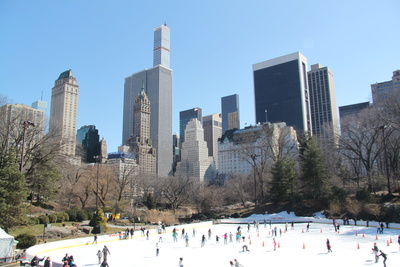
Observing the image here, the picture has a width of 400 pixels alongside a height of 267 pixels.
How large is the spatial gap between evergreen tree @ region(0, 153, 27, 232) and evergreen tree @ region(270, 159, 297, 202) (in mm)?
42104

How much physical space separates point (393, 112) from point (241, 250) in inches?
1255

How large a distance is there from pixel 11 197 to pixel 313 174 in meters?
45.0

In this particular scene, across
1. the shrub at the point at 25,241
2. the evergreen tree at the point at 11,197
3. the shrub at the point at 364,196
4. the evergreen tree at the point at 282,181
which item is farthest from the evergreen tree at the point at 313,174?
the evergreen tree at the point at 11,197

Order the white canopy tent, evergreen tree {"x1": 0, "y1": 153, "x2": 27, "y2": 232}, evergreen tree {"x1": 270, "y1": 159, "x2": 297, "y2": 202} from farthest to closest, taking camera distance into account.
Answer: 1. evergreen tree {"x1": 270, "y1": 159, "x2": 297, "y2": 202}
2. evergreen tree {"x1": 0, "y1": 153, "x2": 27, "y2": 232}
3. the white canopy tent

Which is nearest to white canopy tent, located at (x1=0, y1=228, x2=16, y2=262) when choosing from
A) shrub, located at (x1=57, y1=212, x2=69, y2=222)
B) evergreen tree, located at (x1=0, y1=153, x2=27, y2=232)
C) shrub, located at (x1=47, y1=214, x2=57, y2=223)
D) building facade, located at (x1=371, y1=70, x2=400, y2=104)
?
evergreen tree, located at (x1=0, y1=153, x2=27, y2=232)

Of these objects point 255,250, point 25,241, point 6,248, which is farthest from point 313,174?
point 6,248

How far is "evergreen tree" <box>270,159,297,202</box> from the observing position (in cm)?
5884

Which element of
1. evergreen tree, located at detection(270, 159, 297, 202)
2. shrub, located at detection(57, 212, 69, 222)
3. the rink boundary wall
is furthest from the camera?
evergreen tree, located at detection(270, 159, 297, 202)

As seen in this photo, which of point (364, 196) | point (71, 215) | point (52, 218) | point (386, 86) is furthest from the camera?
point (386, 86)

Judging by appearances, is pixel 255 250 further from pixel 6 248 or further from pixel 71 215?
pixel 71 215

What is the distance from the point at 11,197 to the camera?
30.3m

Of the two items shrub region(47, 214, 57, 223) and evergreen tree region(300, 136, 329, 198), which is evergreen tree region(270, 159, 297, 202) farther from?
shrub region(47, 214, 57, 223)

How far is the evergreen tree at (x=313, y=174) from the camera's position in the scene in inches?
2147

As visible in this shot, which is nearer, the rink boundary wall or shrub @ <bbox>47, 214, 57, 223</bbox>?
the rink boundary wall
